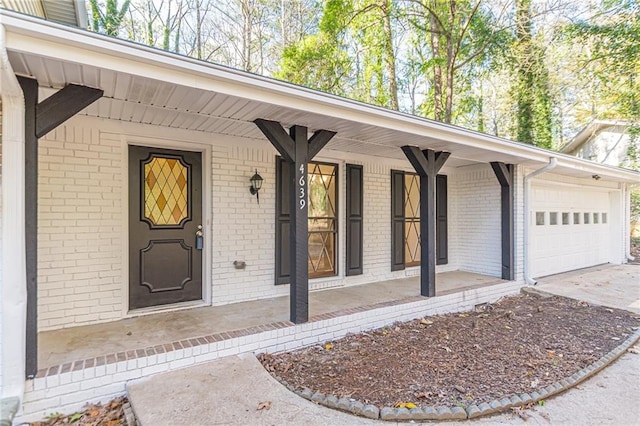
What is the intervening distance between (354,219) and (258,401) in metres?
3.44

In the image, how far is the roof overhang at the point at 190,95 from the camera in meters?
2.00

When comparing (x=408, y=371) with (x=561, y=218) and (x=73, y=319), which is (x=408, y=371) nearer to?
(x=73, y=319)

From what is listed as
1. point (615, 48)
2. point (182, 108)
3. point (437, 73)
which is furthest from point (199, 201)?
point (615, 48)

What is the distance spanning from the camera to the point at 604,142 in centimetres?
1196

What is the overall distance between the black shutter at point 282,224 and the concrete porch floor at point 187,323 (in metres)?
0.35

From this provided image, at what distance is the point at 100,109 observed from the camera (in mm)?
3275

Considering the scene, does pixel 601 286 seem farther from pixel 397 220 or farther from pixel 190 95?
pixel 190 95

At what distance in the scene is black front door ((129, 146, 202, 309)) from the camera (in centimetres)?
376

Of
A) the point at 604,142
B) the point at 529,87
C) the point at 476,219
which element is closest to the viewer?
the point at 476,219

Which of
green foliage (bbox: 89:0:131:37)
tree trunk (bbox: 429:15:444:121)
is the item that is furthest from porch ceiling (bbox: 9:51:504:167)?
green foliage (bbox: 89:0:131:37)

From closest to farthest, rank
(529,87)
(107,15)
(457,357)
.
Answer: (457,357)
(107,15)
(529,87)

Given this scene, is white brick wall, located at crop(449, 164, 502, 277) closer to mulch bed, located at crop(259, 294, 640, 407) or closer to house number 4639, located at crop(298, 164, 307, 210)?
mulch bed, located at crop(259, 294, 640, 407)

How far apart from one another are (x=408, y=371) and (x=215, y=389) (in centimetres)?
161

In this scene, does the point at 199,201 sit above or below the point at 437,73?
below
